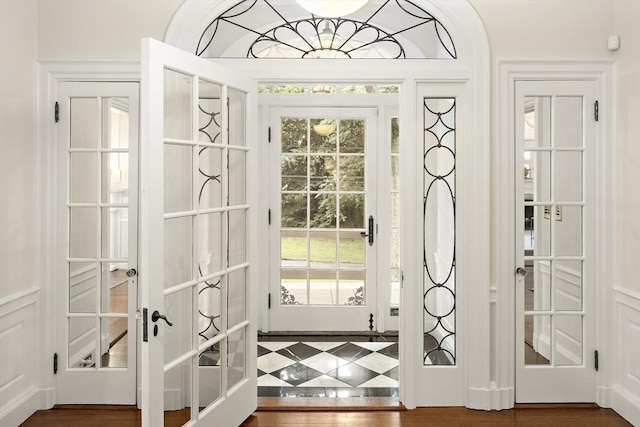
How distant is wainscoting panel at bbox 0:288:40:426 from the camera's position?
115 inches

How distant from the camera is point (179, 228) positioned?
2598 millimetres

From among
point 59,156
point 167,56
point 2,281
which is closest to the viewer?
point 167,56

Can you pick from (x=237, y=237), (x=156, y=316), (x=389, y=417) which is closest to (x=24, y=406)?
(x=156, y=316)

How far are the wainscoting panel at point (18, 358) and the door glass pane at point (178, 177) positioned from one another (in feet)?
4.02

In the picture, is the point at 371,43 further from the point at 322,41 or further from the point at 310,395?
the point at 310,395

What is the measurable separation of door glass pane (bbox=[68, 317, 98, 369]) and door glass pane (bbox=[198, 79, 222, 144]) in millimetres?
1440

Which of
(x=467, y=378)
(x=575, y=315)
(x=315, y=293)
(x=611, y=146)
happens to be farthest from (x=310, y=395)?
(x=611, y=146)

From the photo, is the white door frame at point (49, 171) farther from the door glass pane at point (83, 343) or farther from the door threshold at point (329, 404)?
the door threshold at point (329, 404)

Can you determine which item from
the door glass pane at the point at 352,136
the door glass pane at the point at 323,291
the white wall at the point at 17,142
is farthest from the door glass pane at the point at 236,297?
the door glass pane at the point at 352,136

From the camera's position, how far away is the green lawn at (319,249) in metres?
4.89

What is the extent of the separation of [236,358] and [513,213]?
193cm

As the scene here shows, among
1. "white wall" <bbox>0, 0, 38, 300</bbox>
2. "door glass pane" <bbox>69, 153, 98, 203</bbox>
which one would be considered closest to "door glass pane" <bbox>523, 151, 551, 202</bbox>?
"door glass pane" <bbox>69, 153, 98, 203</bbox>

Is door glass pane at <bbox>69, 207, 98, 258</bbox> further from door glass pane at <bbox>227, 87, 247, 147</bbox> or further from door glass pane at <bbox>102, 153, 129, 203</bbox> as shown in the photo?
door glass pane at <bbox>227, 87, 247, 147</bbox>

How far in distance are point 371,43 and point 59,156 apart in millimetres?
2070
